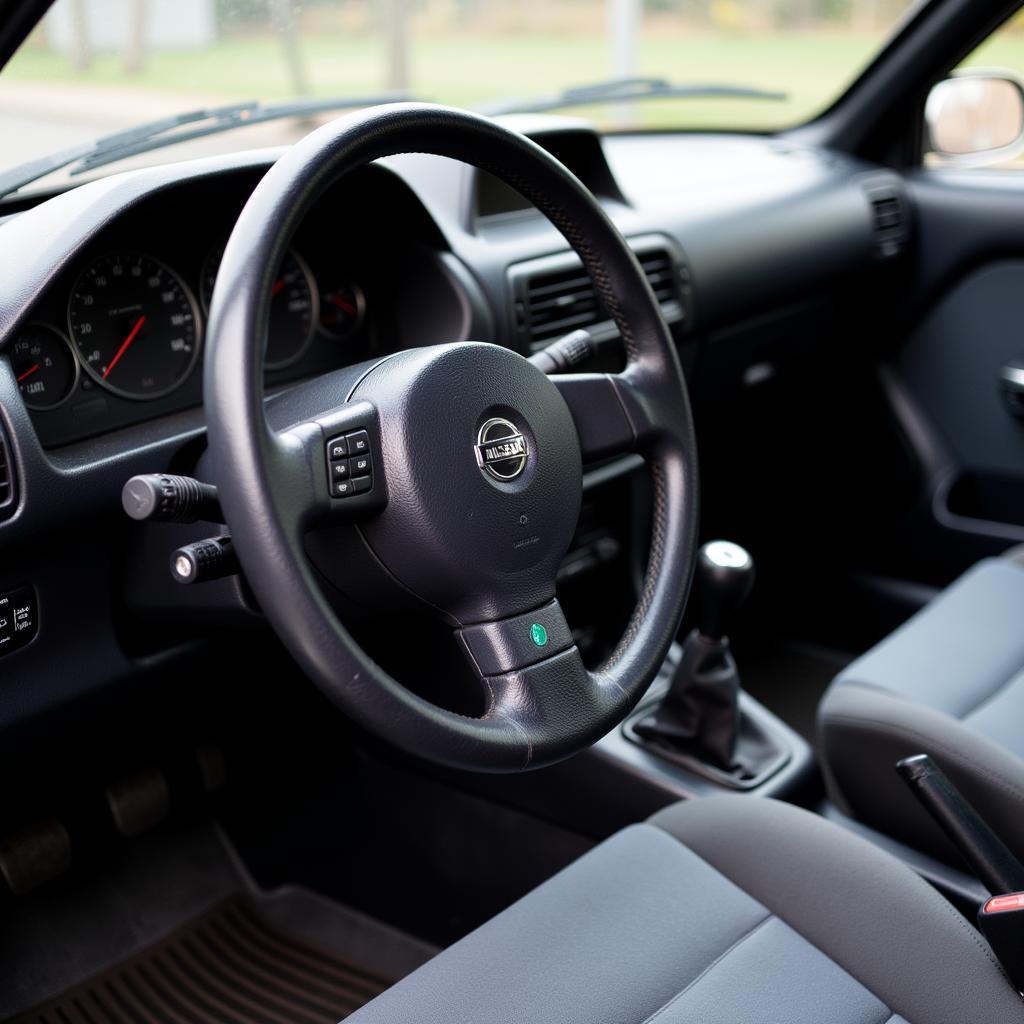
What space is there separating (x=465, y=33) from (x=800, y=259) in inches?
132

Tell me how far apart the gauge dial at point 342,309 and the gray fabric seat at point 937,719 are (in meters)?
0.77

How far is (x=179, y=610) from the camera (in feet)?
4.37

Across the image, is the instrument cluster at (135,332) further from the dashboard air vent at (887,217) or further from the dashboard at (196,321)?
the dashboard air vent at (887,217)

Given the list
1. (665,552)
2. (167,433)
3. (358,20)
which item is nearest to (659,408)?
(665,552)

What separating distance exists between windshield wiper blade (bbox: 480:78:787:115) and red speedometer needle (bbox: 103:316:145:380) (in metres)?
0.93

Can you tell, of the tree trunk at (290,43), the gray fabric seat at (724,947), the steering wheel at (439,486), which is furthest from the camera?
the tree trunk at (290,43)

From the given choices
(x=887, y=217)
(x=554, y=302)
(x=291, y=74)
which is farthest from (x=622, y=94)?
(x=554, y=302)

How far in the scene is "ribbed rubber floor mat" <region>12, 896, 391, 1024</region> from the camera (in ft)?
5.57

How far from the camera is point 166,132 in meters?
1.57

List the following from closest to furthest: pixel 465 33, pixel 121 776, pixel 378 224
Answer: pixel 378 224, pixel 121 776, pixel 465 33

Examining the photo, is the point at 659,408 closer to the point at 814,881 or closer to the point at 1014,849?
the point at 814,881

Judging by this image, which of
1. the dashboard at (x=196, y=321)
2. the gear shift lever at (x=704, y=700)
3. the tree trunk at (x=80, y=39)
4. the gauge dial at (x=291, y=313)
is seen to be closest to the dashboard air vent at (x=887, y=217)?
the dashboard at (x=196, y=321)

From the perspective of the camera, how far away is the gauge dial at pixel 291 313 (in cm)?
145

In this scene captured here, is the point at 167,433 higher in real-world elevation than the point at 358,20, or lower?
lower
